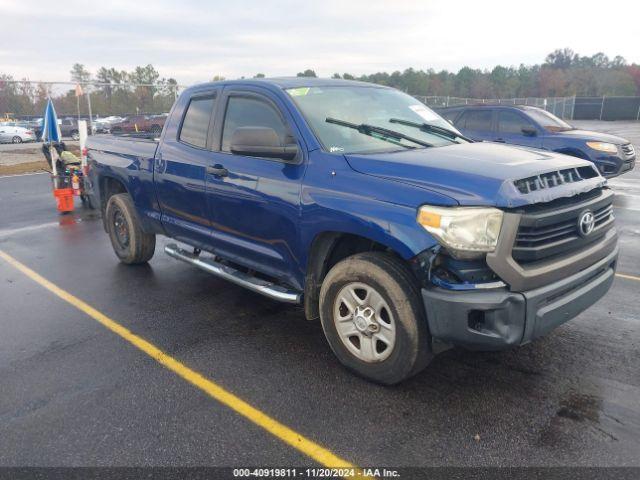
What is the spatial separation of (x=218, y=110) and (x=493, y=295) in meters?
2.95

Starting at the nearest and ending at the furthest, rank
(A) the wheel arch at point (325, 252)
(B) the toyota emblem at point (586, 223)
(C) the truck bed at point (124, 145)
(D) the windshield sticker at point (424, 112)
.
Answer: (B) the toyota emblem at point (586, 223)
(A) the wheel arch at point (325, 252)
(D) the windshield sticker at point (424, 112)
(C) the truck bed at point (124, 145)

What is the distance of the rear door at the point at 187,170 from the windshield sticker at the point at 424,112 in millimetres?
1791

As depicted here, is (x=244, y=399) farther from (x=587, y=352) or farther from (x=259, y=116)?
(x=587, y=352)

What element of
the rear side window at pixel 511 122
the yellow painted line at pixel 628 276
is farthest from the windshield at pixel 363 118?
the rear side window at pixel 511 122

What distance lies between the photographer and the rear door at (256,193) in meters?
3.75

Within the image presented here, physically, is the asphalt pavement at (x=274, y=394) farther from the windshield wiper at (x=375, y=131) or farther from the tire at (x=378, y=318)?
the windshield wiper at (x=375, y=131)

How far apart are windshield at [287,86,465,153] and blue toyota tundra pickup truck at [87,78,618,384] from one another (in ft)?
0.05

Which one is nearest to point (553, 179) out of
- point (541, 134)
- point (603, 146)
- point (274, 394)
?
point (274, 394)

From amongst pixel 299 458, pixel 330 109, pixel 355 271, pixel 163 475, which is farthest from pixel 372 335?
pixel 330 109

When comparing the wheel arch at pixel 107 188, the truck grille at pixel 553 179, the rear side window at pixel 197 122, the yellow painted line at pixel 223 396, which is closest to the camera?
the yellow painted line at pixel 223 396

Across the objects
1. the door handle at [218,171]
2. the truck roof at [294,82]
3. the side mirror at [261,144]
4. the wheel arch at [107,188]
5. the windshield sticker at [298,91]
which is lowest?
the wheel arch at [107,188]

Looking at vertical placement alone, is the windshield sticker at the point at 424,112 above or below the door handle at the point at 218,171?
above

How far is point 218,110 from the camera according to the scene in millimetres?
4602

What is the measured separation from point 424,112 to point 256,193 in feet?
5.82
